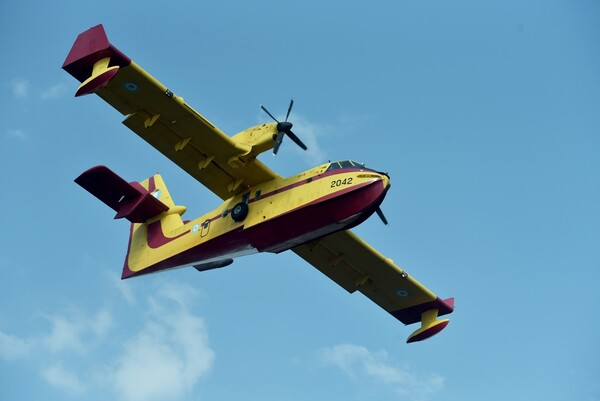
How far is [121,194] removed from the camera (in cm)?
3450

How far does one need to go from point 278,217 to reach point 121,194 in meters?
7.48

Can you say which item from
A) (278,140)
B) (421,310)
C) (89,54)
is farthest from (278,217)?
(421,310)

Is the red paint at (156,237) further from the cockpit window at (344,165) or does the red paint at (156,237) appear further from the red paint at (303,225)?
the cockpit window at (344,165)

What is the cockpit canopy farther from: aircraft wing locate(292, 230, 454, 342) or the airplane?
aircraft wing locate(292, 230, 454, 342)

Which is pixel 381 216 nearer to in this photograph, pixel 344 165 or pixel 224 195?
pixel 344 165

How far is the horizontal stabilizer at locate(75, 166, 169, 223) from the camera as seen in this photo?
32812 mm

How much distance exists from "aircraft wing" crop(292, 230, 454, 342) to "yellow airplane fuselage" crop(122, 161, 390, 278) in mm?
3377

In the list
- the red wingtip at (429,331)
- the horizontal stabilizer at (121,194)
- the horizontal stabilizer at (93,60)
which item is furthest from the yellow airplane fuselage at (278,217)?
the red wingtip at (429,331)

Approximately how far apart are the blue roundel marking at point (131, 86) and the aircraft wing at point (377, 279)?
8.67 m

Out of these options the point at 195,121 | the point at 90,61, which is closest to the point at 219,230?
the point at 195,121

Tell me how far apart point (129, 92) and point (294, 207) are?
6.35 m

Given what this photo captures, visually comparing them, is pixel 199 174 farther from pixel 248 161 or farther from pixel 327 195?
pixel 327 195

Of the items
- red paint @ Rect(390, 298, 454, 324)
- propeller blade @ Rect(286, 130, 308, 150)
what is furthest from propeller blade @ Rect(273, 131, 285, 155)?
red paint @ Rect(390, 298, 454, 324)

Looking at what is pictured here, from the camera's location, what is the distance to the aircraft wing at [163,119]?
28.9m
